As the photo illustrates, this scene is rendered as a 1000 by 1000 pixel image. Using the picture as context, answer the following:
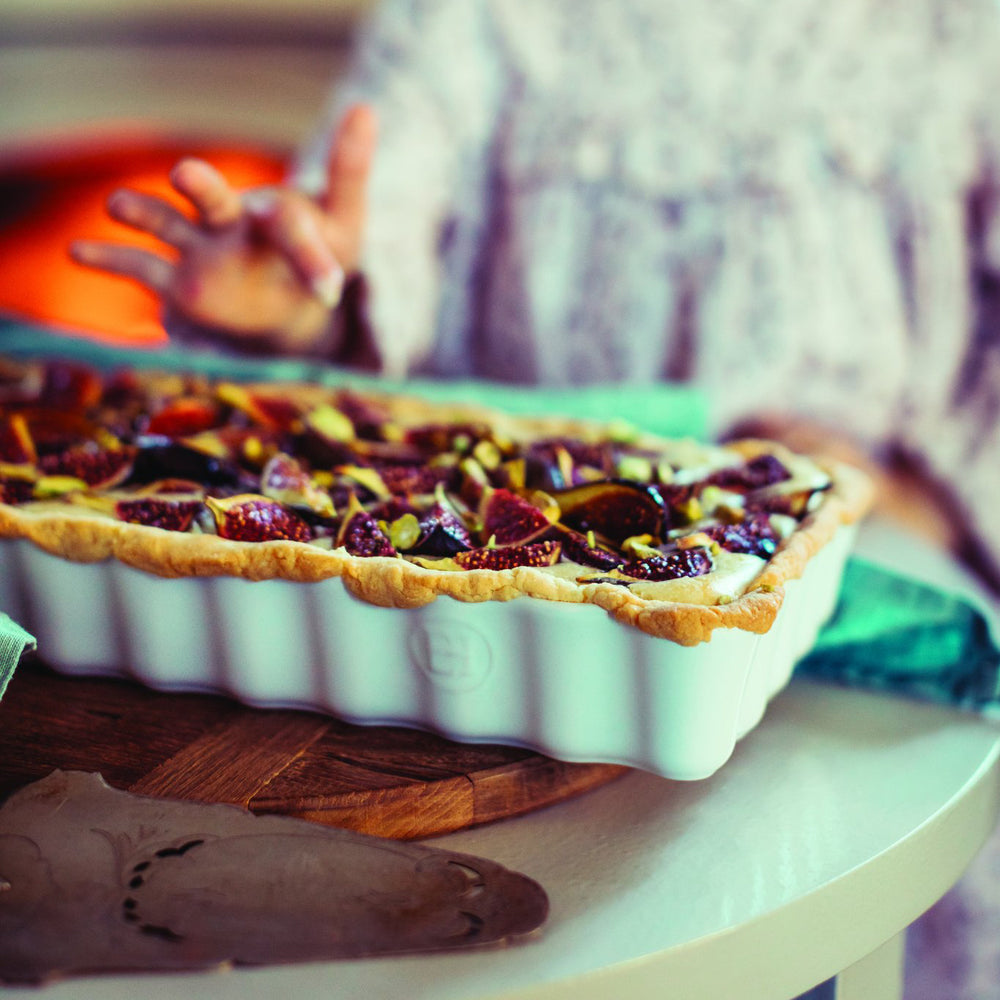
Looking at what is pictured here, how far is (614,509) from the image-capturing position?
1015 millimetres

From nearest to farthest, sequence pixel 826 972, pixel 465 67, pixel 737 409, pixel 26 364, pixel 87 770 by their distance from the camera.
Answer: pixel 826 972
pixel 87 770
pixel 26 364
pixel 737 409
pixel 465 67

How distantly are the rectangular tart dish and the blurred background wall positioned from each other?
359 centimetres

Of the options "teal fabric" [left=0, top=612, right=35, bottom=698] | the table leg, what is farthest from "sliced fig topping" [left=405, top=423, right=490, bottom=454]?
the table leg

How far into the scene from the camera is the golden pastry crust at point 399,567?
0.79m

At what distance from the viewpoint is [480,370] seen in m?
2.40

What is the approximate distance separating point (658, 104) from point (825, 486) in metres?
1.34

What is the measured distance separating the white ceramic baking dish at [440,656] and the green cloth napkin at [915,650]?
0.04m

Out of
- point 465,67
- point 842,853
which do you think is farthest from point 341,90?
point 842,853

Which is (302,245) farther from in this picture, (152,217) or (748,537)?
(748,537)

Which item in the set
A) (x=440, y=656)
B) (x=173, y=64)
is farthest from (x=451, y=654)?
(x=173, y=64)

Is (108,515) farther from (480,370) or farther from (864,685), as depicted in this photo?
(480,370)

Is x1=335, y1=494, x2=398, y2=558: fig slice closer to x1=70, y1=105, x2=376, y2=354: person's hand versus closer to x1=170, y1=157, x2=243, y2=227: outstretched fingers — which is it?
x1=70, y1=105, x2=376, y2=354: person's hand

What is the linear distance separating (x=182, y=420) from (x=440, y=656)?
24.9 inches

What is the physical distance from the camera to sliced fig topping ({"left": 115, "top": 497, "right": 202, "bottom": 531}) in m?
1.01
